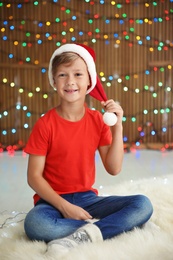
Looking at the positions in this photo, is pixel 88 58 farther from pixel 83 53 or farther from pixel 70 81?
pixel 70 81

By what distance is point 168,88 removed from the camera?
12.6 feet

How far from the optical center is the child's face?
4.57ft

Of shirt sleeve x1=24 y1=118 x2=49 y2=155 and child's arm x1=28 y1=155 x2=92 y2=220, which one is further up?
shirt sleeve x1=24 y1=118 x2=49 y2=155

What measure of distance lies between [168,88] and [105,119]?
264 cm

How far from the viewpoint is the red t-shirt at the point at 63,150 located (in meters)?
1.41

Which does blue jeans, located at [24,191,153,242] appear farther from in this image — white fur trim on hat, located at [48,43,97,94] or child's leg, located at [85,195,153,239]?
white fur trim on hat, located at [48,43,97,94]

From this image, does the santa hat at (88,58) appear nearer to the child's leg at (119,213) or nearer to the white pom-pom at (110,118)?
the white pom-pom at (110,118)

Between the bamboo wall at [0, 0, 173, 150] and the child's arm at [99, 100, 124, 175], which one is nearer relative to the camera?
the child's arm at [99, 100, 124, 175]

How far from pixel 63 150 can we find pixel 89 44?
8.37 feet

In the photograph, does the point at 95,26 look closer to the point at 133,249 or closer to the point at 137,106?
the point at 137,106

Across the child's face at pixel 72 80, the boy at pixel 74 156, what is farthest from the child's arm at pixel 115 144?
the child's face at pixel 72 80

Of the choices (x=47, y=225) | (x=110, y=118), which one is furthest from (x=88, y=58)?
(x=47, y=225)

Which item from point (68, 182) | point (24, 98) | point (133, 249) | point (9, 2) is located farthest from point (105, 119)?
point (9, 2)

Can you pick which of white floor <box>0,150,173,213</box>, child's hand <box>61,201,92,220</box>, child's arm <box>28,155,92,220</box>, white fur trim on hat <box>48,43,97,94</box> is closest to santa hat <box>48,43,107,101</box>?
white fur trim on hat <box>48,43,97,94</box>
